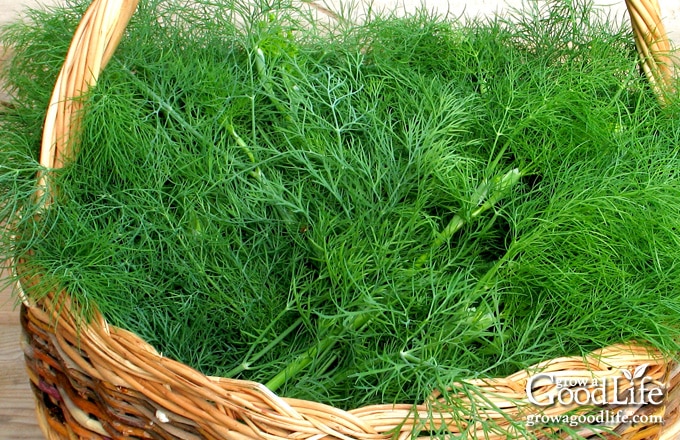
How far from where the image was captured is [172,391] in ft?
2.18

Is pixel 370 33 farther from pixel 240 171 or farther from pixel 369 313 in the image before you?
pixel 369 313

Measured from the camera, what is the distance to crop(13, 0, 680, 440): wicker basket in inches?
25.1

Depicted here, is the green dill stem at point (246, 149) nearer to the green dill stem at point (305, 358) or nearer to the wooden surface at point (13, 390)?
the green dill stem at point (305, 358)

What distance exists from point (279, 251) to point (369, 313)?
6.1 inches

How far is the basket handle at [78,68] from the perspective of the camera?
77 cm

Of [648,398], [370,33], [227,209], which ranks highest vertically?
[370,33]

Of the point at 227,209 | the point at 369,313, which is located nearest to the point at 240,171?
the point at 227,209

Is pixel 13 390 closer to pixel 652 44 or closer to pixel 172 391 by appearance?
pixel 172 391

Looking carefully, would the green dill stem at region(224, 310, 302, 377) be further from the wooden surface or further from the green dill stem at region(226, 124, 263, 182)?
the wooden surface

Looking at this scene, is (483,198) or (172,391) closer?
(172,391)

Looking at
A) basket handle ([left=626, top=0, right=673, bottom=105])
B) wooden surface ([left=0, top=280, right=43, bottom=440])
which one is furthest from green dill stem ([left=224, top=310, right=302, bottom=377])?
basket handle ([left=626, top=0, right=673, bottom=105])

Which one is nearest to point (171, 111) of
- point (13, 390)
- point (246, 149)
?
point (246, 149)

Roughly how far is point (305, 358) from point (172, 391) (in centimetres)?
15

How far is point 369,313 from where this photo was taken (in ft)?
2.42
